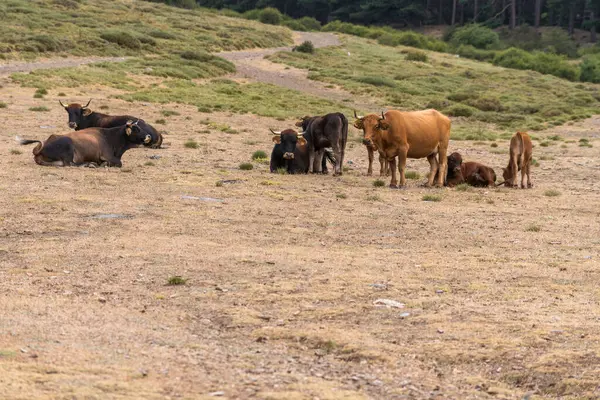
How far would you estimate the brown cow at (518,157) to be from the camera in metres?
20.0

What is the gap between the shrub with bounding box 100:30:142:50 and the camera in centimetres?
5803

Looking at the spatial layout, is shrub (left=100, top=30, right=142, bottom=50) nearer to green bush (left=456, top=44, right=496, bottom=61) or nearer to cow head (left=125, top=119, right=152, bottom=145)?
cow head (left=125, top=119, right=152, bottom=145)

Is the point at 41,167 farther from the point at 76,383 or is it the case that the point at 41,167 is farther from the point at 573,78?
the point at 573,78

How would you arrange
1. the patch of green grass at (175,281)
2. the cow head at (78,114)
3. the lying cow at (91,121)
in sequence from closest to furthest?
the patch of green grass at (175,281)
the lying cow at (91,121)
the cow head at (78,114)

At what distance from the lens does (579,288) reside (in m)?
10.4

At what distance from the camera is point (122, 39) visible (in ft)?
192

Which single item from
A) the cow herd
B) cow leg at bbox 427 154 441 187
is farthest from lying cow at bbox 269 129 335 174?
cow leg at bbox 427 154 441 187

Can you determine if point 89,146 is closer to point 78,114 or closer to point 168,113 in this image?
point 78,114

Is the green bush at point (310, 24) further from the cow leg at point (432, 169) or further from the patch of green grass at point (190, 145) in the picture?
the cow leg at point (432, 169)

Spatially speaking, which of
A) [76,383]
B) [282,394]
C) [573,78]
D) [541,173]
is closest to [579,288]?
[282,394]

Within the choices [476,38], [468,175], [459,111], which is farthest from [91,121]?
[476,38]

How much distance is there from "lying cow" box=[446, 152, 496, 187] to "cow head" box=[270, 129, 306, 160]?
3.13 metres

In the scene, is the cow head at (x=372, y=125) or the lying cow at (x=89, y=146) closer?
the lying cow at (x=89, y=146)

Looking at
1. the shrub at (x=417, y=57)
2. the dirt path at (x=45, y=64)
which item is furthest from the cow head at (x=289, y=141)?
the shrub at (x=417, y=57)
